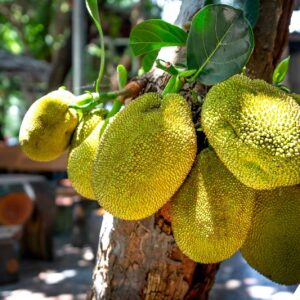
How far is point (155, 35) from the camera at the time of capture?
602mm

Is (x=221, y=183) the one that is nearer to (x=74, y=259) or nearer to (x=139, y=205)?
(x=139, y=205)

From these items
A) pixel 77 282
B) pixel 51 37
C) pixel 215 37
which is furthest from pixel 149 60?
pixel 51 37

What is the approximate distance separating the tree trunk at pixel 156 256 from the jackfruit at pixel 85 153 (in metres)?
0.08

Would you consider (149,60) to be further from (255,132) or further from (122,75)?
(255,132)

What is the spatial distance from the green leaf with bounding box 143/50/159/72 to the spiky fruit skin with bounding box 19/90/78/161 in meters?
0.12

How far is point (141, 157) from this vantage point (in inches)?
19.3

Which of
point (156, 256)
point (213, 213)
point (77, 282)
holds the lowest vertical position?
point (77, 282)

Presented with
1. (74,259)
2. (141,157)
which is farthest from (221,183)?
(74,259)

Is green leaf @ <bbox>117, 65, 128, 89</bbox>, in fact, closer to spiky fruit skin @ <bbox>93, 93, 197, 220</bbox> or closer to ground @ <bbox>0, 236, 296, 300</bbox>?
spiky fruit skin @ <bbox>93, 93, 197, 220</bbox>

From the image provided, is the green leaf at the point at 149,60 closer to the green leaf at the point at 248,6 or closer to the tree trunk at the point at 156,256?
the tree trunk at the point at 156,256

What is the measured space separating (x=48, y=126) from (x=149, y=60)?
0.56 ft

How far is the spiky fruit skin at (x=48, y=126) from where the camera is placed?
66 cm

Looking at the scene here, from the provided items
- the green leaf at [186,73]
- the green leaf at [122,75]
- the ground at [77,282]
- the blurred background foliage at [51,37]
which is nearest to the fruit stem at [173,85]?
the green leaf at [186,73]

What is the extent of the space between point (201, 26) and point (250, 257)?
273 mm
